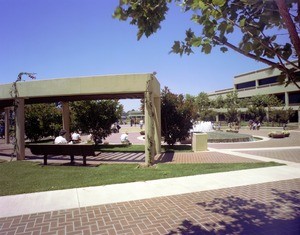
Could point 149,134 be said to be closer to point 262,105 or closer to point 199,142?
point 199,142

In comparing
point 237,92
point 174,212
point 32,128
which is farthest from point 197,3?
point 237,92

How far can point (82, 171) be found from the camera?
9555 mm

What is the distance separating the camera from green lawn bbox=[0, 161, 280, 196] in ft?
25.0

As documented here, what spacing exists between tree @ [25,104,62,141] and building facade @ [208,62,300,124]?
40105 millimetres

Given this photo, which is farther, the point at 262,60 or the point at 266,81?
the point at 266,81

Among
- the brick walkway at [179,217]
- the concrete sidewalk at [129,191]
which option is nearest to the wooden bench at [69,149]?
the concrete sidewalk at [129,191]

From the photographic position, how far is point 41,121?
2152cm

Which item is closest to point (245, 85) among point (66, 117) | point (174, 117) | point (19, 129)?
point (174, 117)

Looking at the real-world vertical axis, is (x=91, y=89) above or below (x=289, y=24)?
above

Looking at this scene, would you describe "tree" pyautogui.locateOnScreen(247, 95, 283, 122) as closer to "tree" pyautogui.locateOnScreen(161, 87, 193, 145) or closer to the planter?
the planter

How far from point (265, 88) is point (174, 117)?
49.1m

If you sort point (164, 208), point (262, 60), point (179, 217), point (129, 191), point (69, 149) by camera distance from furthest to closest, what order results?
1. point (69, 149)
2. point (129, 191)
3. point (164, 208)
4. point (179, 217)
5. point (262, 60)

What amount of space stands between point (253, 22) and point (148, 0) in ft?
5.14

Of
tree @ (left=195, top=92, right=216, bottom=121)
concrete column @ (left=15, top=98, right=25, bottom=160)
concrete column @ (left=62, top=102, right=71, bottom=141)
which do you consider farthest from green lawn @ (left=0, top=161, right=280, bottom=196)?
tree @ (left=195, top=92, right=216, bottom=121)
